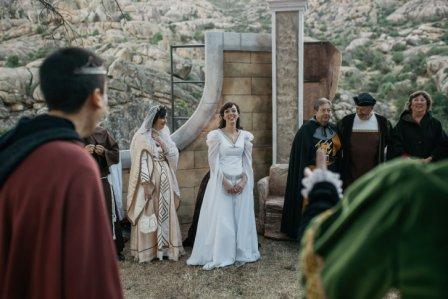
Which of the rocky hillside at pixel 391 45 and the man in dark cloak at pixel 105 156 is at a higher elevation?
the rocky hillside at pixel 391 45

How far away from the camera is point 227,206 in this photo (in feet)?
18.6

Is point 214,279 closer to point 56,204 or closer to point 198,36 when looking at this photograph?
point 56,204

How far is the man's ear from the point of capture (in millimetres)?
1854

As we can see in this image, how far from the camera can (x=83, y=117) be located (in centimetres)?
187

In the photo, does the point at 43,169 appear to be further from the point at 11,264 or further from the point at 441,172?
the point at 441,172

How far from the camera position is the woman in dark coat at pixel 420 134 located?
564 centimetres

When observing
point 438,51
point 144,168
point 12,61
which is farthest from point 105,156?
point 438,51

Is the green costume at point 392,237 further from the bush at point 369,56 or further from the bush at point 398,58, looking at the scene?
the bush at point 398,58

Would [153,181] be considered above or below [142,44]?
below

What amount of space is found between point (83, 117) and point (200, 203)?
4.42 meters

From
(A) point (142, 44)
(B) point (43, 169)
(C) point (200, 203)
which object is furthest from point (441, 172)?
(A) point (142, 44)

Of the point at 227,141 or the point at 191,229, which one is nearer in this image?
the point at 227,141

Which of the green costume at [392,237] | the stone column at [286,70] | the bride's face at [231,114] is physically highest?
the stone column at [286,70]

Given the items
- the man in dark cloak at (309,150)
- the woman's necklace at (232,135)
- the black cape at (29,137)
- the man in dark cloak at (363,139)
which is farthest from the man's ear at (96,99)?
the man in dark cloak at (363,139)
